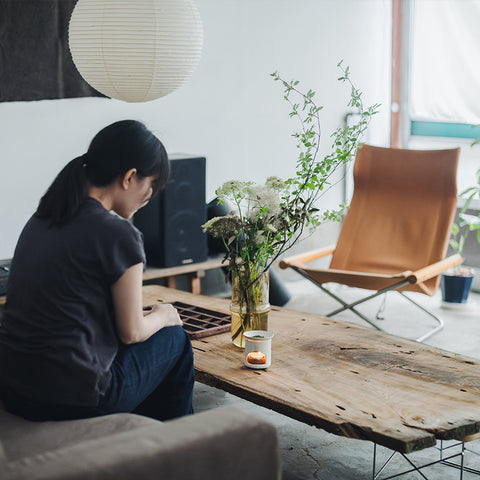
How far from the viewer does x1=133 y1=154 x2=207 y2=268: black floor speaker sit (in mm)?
4312

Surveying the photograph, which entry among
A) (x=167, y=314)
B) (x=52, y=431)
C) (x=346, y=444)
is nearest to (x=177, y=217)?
(x=346, y=444)

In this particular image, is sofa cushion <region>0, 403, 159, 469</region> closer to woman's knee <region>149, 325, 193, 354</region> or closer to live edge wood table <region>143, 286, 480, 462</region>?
woman's knee <region>149, 325, 193, 354</region>

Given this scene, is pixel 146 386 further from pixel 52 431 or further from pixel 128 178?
pixel 128 178

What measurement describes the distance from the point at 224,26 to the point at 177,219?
142 cm

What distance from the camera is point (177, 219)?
437 centimetres

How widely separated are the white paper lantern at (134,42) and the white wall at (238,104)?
1508 mm

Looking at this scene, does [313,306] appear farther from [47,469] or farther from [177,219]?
[47,469]

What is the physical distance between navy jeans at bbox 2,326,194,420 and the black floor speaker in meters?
2.06

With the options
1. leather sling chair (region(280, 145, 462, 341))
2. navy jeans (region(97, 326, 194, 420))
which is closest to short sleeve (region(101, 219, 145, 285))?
navy jeans (region(97, 326, 194, 420))

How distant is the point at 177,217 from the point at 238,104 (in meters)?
1.14

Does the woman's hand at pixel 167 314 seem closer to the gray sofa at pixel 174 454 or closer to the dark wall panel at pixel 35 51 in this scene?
the gray sofa at pixel 174 454

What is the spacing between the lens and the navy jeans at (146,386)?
6.41 feet

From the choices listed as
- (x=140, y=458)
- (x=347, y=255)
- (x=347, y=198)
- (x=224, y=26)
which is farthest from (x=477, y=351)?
(x=140, y=458)

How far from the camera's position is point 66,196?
1961 mm
